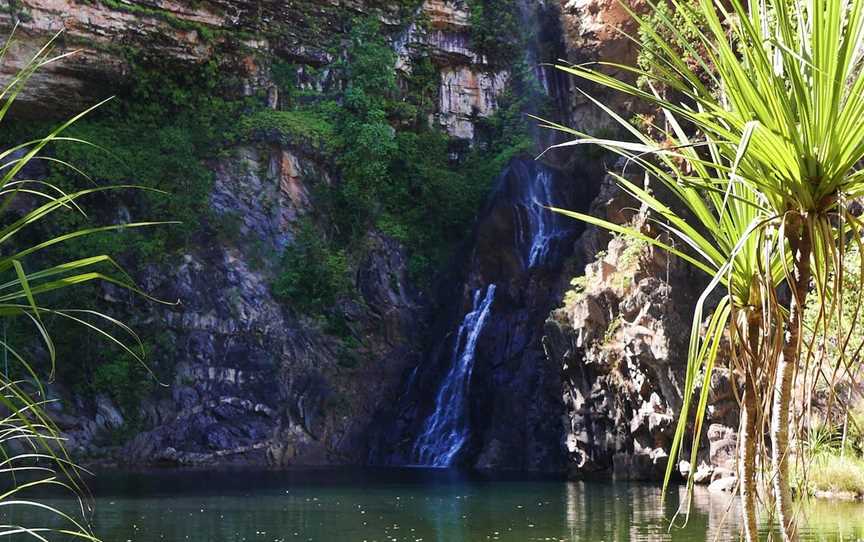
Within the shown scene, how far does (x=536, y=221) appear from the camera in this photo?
3219 cm

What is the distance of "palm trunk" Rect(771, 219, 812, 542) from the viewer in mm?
3467

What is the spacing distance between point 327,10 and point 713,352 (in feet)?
115

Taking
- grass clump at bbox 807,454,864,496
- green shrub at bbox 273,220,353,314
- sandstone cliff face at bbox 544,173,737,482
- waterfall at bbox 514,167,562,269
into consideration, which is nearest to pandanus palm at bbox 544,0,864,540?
grass clump at bbox 807,454,864,496

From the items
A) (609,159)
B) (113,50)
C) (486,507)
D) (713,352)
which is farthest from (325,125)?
(713,352)

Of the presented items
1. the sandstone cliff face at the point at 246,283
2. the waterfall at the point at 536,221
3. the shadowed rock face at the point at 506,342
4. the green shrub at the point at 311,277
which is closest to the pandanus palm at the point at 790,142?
the shadowed rock face at the point at 506,342

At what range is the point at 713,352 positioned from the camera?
3.69m

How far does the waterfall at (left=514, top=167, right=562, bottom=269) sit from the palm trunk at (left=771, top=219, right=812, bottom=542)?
27.3 metres

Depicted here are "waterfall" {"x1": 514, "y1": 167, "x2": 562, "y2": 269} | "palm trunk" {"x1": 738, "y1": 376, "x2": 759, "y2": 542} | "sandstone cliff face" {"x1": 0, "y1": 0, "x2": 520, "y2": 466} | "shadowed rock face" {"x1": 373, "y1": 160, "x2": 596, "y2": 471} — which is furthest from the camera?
"waterfall" {"x1": 514, "y1": 167, "x2": 562, "y2": 269}

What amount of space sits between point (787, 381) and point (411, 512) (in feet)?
45.0

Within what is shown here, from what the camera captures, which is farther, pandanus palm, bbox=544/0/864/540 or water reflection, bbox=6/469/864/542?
water reflection, bbox=6/469/864/542

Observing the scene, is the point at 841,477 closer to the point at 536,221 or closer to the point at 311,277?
the point at 536,221

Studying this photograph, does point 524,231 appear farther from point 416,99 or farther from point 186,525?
point 186,525

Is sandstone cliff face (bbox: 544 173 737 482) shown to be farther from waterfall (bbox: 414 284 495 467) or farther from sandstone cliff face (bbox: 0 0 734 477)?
waterfall (bbox: 414 284 495 467)

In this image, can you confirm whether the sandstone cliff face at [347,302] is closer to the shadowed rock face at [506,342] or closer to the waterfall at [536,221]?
the shadowed rock face at [506,342]
